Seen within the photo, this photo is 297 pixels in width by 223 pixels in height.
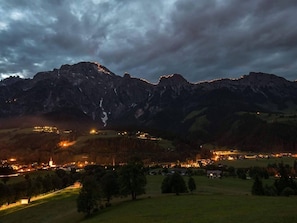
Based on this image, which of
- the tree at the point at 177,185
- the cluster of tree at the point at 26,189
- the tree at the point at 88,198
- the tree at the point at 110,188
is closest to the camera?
the tree at the point at 88,198

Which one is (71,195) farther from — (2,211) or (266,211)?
(266,211)

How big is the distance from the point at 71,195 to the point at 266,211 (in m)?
103

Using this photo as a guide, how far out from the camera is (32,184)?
169 metres

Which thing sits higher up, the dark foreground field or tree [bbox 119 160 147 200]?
tree [bbox 119 160 147 200]

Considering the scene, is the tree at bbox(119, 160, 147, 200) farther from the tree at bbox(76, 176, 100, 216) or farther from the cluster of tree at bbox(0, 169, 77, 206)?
the cluster of tree at bbox(0, 169, 77, 206)

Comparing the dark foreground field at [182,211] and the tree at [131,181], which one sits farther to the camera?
the tree at [131,181]

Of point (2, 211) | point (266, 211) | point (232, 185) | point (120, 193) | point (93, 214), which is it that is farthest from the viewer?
point (232, 185)

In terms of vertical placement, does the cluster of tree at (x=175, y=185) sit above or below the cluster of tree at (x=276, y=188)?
above

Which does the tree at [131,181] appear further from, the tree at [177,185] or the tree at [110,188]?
the tree at [177,185]

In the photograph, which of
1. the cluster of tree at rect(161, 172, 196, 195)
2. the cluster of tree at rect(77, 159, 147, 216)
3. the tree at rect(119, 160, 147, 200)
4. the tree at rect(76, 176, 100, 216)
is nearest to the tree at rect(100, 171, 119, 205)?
the cluster of tree at rect(77, 159, 147, 216)

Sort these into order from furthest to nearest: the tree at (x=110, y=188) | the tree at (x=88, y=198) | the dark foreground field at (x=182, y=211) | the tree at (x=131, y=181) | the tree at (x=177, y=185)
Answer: the tree at (x=177, y=185) < the tree at (x=110, y=188) < the tree at (x=131, y=181) < the tree at (x=88, y=198) < the dark foreground field at (x=182, y=211)

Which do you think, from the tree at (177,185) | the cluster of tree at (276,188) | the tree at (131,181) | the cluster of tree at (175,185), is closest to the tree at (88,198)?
the tree at (131,181)

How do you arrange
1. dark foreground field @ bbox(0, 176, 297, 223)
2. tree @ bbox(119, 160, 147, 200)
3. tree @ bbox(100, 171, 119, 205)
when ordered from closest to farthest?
dark foreground field @ bbox(0, 176, 297, 223), tree @ bbox(119, 160, 147, 200), tree @ bbox(100, 171, 119, 205)

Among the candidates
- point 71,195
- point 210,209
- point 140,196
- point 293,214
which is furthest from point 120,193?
point 293,214
